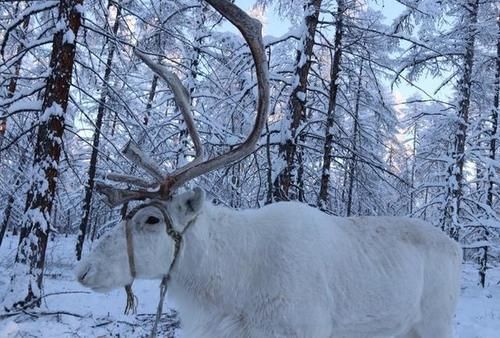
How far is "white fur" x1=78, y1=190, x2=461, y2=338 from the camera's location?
3658 millimetres

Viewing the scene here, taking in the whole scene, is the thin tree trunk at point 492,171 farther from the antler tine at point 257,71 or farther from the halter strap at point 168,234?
the halter strap at point 168,234

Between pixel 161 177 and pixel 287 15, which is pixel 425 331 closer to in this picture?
pixel 161 177

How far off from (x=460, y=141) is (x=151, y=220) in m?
13.7

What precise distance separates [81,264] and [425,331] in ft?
10.8

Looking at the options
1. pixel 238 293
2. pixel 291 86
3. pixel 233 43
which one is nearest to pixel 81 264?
pixel 238 293

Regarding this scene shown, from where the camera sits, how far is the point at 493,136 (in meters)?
16.5

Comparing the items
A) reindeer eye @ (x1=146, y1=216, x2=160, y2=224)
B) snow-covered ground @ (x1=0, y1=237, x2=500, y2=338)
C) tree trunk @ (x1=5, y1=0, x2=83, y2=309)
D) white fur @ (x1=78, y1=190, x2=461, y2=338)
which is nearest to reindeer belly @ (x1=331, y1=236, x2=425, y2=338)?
white fur @ (x1=78, y1=190, x2=461, y2=338)

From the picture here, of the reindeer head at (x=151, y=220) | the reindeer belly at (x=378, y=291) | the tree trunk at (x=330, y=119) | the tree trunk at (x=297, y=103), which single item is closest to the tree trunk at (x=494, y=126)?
the tree trunk at (x=330, y=119)

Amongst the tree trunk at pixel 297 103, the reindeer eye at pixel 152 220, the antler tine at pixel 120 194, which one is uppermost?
the tree trunk at pixel 297 103

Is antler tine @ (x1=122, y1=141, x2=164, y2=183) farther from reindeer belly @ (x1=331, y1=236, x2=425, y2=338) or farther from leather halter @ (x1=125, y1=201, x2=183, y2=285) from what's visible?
reindeer belly @ (x1=331, y1=236, x2=425, y2=338)

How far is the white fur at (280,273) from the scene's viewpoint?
12.0 feet

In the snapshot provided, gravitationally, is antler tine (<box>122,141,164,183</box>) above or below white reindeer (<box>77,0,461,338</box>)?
above

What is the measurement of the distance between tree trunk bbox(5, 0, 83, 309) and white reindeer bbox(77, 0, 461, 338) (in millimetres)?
3249

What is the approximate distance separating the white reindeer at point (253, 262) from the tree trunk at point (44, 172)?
325cm
